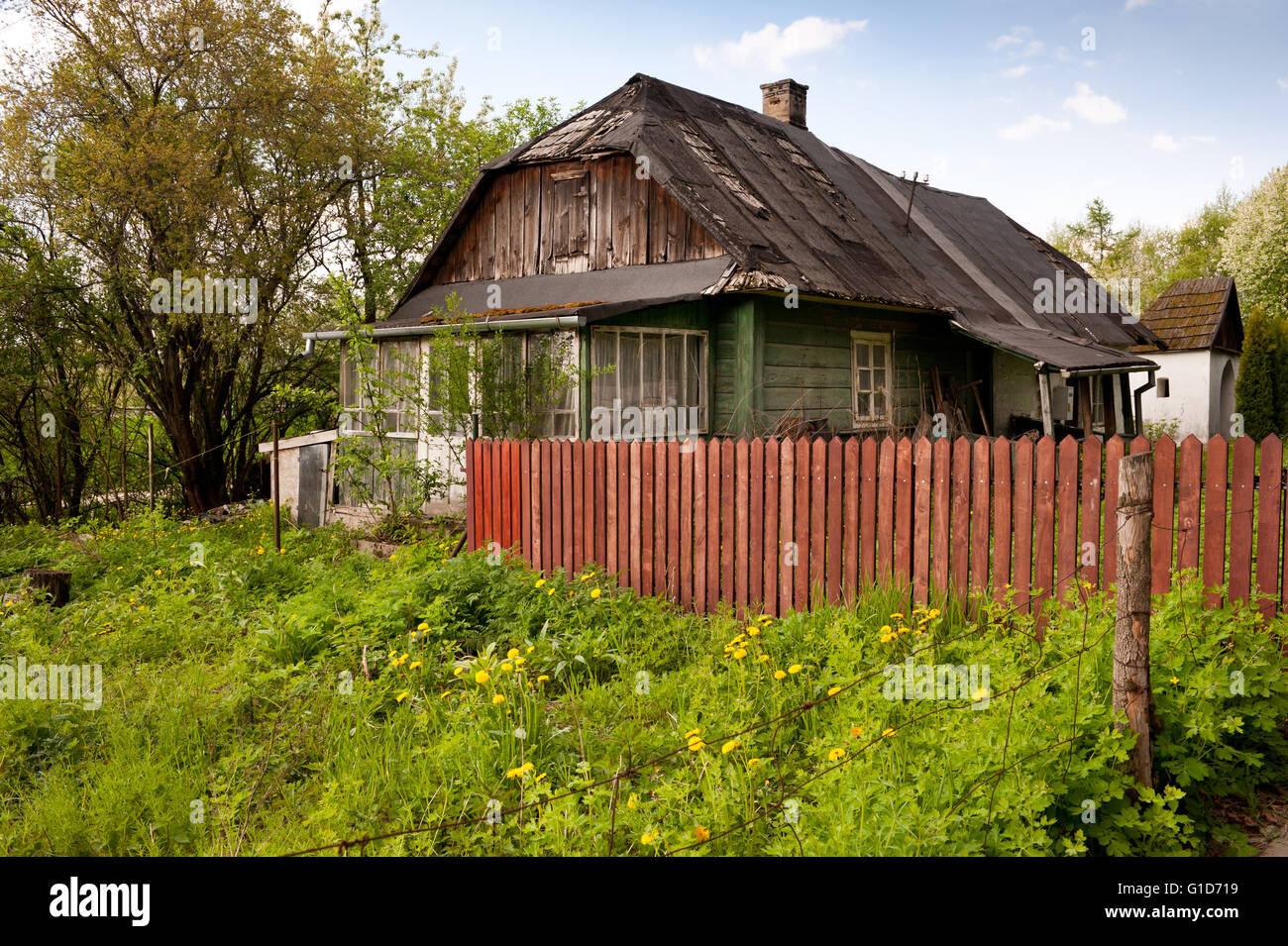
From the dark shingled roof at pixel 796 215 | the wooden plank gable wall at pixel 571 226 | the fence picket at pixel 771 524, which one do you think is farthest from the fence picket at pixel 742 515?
the wooden plank gable wall at pixel 571 226

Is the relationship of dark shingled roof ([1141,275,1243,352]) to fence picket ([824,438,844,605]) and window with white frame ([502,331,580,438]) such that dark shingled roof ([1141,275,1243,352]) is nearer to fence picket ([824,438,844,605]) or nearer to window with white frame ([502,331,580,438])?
window with white frame ([502,331,580,438])

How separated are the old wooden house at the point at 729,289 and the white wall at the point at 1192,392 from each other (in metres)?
9.93

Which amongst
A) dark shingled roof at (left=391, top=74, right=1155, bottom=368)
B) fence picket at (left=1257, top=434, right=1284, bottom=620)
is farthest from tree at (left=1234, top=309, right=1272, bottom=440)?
fence picket at (left=1257, top=434, right=1284, bottom=620)

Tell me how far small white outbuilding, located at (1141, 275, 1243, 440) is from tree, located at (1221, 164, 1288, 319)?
5981 mm

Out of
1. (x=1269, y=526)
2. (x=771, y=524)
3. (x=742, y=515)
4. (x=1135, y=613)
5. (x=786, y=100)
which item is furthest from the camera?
(x=786, y=100)

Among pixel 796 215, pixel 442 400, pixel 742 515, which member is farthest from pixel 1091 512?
pixel 796 215

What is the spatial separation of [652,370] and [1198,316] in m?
21.0

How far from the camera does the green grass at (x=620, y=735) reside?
3457mm

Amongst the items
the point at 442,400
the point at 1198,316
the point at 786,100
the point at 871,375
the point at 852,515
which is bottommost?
the point at 852,515

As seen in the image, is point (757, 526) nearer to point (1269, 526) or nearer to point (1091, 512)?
point (1091, 512)

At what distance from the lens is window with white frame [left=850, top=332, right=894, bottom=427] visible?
44.9ft

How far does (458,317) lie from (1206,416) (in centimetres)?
2243

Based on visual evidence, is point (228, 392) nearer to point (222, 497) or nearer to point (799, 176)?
point (222, 497)

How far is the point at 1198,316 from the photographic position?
2586 centimetres
